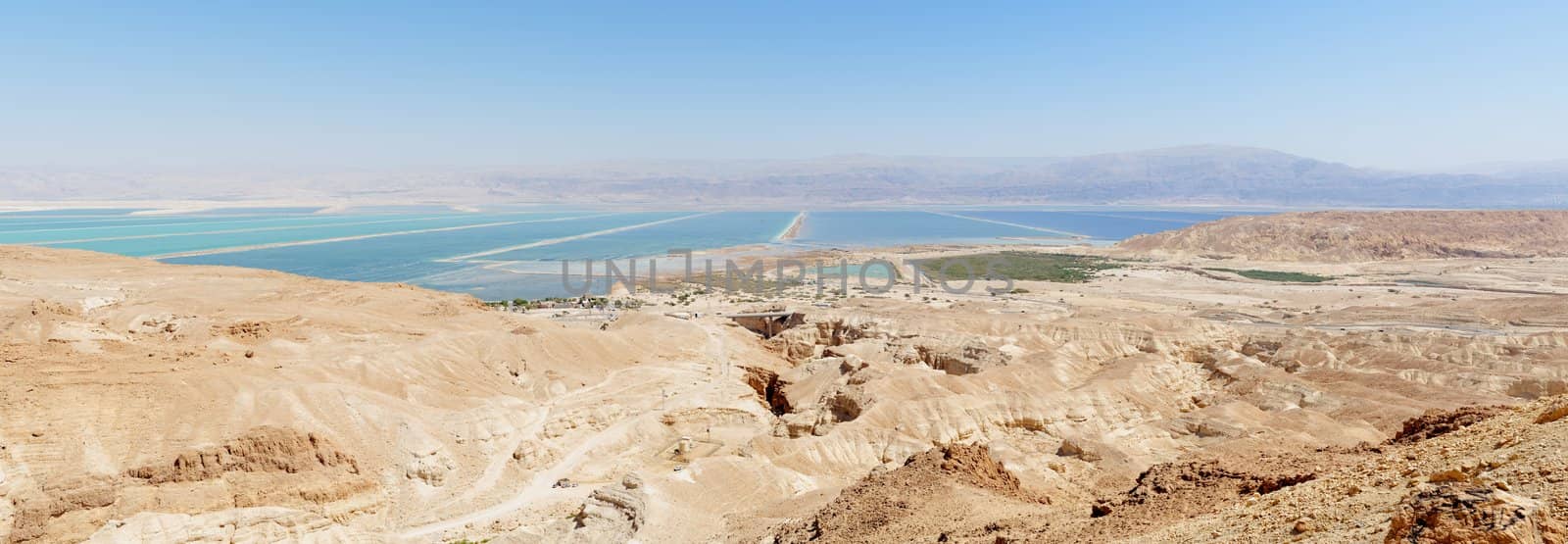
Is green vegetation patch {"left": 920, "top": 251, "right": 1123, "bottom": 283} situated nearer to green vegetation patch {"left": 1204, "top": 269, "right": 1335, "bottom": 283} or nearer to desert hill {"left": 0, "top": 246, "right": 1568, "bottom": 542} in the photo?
green vegetation patch {"left": 1204, "top": 269, "right": 1335, "bottom": 283}

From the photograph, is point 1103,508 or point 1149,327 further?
point 1149,327

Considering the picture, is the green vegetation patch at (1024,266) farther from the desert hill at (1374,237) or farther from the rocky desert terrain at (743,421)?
the rocky desert terrain at (743,421)

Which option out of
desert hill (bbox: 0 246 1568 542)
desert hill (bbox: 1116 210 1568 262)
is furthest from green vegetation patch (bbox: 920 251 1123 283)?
desert hill (bbox: 0 246 1568 542)

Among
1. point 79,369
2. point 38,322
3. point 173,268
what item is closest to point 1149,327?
point 79,369

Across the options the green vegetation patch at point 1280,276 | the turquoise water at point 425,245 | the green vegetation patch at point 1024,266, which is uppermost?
the green vegetation patch at point 1280,276

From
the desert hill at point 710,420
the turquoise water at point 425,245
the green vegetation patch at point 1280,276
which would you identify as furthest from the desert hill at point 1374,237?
the desert hill at point 710,420

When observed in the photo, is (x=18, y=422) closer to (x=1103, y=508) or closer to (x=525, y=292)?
(x=1103, y=508)

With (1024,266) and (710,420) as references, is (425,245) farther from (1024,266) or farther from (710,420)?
(710,420)
